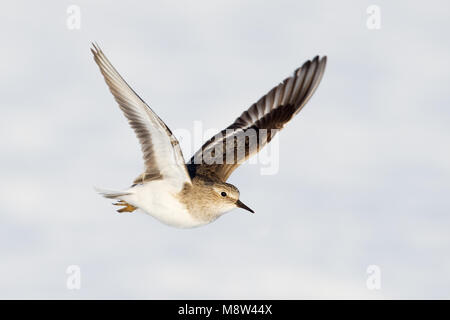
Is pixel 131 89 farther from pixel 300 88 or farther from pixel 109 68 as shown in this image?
pixel 300 88

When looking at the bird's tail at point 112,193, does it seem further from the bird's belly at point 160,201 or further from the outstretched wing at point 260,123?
the outstretched wing at point 260,123

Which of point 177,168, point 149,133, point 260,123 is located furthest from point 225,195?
point 260,123

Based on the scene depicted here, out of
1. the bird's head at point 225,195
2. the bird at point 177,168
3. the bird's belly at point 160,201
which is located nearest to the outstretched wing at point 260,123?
the bird at point 177,168

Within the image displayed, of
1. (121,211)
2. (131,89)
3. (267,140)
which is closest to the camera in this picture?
(131,89)

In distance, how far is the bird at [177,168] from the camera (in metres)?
13.2

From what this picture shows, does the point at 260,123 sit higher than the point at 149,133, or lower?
higher

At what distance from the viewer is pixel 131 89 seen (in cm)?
1281

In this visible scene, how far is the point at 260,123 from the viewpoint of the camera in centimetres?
1716

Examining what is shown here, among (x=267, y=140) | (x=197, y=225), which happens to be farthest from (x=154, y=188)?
(x=267, y=140)

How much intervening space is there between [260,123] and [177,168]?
4.19 m

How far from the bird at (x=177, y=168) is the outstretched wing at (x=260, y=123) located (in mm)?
22

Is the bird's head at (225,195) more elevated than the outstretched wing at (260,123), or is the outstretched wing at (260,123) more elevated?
the outstretched wing at (260,123)

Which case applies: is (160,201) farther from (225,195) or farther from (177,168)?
(225,195)

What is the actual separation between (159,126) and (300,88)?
5.18 meters
